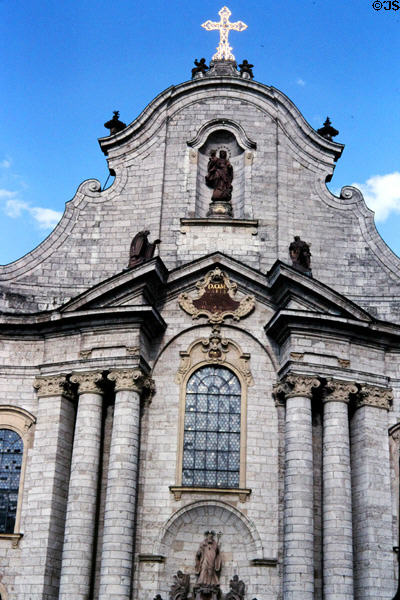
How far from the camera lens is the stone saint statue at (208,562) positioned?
18.3 m

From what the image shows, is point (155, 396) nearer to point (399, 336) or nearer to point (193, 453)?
point (193, 453)

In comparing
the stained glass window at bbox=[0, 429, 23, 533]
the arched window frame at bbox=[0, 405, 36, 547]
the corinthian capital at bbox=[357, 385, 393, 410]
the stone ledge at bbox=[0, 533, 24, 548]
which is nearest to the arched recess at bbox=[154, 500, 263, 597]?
the stone ledge at bbox=[0, 533, 24, 548]

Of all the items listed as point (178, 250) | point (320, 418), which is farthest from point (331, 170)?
point (320, 418)

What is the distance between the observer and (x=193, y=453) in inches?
768

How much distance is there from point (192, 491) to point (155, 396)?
2.31m

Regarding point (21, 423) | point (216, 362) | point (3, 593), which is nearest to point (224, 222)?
point (216, 362)

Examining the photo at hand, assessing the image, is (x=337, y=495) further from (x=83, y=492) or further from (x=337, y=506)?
(x=83, y=492)

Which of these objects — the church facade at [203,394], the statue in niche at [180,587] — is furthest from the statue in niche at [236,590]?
the statue in niche at [180,587]

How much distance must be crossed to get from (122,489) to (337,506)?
14.5ft

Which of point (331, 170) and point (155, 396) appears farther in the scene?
point (331, 170)

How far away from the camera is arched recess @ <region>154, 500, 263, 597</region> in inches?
730

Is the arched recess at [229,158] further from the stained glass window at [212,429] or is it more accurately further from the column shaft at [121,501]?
the column shaft at [121,501]

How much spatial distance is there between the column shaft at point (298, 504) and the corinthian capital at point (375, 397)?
4.38ft

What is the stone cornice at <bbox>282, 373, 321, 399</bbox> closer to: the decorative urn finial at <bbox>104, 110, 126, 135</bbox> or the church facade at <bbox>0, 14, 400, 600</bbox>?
the church facade at <bbox>0, 14, 400, 600</bbox>
